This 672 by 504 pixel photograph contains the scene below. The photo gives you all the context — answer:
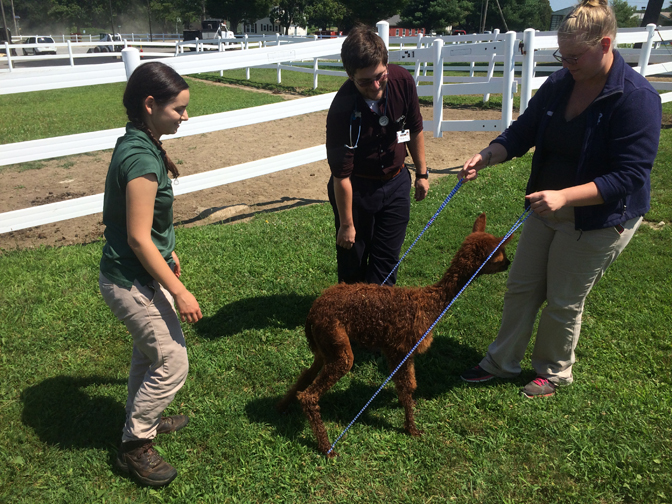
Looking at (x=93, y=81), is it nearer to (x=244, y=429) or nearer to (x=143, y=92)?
(x=143, y=92)

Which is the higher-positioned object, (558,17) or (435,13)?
(435,13)

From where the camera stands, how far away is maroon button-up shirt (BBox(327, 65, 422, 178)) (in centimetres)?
337

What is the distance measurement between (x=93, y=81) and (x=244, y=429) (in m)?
4.82

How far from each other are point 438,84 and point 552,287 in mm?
6887

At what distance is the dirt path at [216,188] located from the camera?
6764mm

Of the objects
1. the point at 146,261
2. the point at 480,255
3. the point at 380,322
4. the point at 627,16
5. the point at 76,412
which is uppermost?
the point at 627,16

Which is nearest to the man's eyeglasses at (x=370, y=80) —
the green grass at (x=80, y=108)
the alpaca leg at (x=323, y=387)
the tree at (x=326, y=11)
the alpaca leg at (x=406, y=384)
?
the alpaca leg at (x=323, y=387)

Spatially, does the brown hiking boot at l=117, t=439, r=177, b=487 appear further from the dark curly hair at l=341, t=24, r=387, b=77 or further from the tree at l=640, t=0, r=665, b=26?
the tree at l=640, t=0, r=665, b=26

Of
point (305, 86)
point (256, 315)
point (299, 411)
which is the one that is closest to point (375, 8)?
point (305, 86)

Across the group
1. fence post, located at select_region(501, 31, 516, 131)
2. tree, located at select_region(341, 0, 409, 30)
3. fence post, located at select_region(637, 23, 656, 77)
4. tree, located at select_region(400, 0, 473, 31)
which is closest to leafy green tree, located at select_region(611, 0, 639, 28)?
tree, located at select_region(400, 0, 473, 31)

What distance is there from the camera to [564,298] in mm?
3250

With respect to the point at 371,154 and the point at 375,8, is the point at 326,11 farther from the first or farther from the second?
the point at 371,154

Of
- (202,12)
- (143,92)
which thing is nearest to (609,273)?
(143,92)

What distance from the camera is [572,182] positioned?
9.96ft
